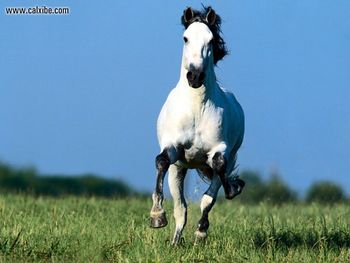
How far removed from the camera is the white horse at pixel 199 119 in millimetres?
9312

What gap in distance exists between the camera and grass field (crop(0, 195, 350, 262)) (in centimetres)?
877

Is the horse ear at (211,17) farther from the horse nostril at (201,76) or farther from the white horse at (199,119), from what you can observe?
the horse nostril at (201,76)

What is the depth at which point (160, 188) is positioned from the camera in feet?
30.7

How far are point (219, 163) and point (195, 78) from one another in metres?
0.95

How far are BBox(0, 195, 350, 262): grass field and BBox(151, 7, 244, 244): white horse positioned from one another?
483 millimetres

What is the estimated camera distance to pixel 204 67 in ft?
30.6

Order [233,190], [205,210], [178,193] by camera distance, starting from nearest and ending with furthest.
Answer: [233,190] < [205,210] < [178,193]

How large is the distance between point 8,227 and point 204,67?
9.86 ft

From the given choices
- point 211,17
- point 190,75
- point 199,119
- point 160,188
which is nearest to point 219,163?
point 199,119

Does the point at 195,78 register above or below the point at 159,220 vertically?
above

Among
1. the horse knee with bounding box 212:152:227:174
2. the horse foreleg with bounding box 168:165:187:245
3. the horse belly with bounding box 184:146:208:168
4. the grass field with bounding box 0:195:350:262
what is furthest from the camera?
the horse foreleg with bounding box 168:165:187:245

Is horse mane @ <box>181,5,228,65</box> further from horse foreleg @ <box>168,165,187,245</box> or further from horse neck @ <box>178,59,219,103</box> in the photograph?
horse foreleg @ <box>168,165,187,245</box>

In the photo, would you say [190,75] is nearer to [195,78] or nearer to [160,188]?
[195,78]

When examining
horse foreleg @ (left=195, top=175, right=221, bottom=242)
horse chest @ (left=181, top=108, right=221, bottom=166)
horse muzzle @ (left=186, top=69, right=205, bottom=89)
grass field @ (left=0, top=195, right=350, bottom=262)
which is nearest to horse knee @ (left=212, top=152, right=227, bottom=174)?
horse chest @ (left=181, top=108, right=221, bottom=166)
